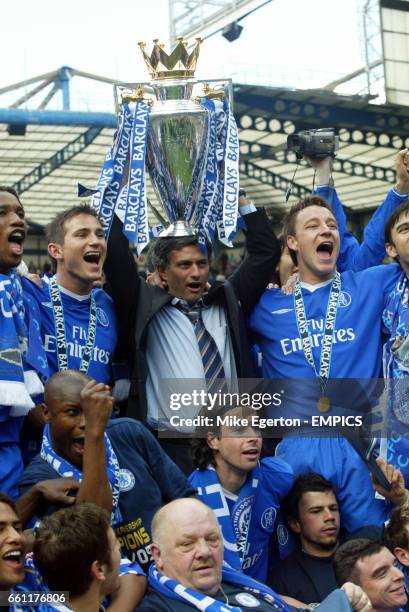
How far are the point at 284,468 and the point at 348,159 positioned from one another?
20.6m

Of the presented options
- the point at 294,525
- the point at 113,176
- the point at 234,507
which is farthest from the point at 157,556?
the point at 113,176

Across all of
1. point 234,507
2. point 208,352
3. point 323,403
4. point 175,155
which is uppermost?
point 175,155

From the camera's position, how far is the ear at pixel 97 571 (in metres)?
3.59

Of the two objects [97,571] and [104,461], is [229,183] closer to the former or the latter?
[104,461]

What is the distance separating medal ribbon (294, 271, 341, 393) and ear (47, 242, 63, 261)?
114cm

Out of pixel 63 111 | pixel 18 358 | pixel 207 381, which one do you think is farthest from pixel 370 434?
pixel 63 111

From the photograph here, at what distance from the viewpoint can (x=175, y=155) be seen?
5.18 metres

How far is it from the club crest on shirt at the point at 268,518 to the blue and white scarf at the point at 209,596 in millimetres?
746

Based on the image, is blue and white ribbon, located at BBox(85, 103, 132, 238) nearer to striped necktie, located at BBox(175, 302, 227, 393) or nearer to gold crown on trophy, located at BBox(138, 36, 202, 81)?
gold crown on trophy, located at BBox(138, 36, 202, 81)

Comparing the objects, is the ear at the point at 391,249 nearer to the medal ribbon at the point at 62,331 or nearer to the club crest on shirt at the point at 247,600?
the medal ribbon at the point at 62,331

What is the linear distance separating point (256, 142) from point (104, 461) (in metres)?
20.7

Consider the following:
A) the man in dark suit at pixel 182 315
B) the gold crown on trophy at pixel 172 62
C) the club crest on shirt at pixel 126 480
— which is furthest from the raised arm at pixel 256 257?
the club crest on shirt at pixel 126 480

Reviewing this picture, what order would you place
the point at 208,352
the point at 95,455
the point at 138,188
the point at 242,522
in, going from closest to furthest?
1. the point at 95,455
2. the point at 242,522
3. the point at 138,188
4. the point at 208,352

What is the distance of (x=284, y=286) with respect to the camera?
5441 millimetres
